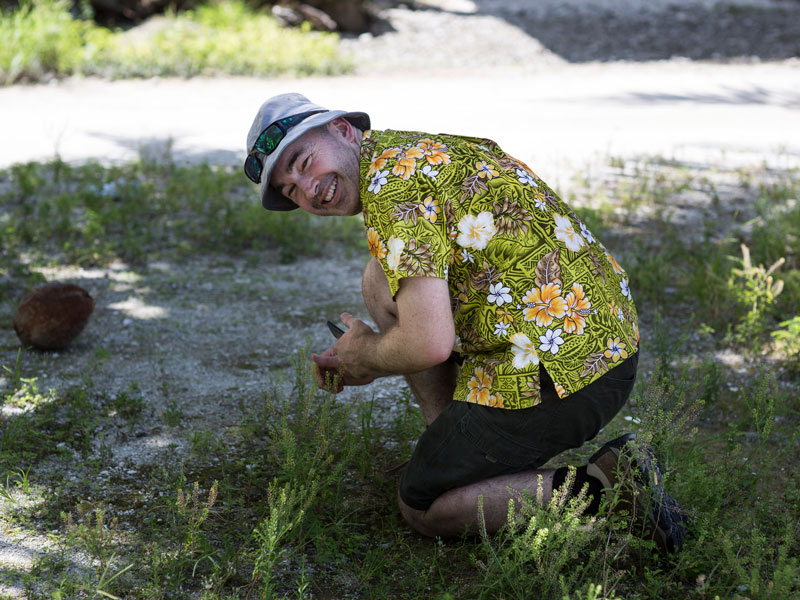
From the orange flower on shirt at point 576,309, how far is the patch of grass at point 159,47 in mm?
8926

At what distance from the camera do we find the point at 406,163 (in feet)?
8.25

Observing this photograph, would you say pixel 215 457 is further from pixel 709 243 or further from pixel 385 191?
pixel 709 243

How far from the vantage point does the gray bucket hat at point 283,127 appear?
2.61 meters

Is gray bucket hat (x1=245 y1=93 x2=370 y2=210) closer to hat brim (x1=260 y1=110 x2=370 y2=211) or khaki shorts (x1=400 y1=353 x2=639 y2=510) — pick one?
hat brim (x1=260 y1=110 x2=370 y2=211)

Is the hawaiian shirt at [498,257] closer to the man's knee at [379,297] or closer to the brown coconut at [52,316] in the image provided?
the man's knee at [379,297]

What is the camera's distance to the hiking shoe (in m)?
2.56

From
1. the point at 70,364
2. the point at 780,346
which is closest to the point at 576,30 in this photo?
the point at 780,346

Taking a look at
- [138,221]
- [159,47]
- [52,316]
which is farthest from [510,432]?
[159,47]

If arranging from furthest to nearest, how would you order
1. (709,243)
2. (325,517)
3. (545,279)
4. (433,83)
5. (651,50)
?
1. (651,50)
2. (433,83)
3. (709,243)
4. (325,517)
5. (545,279)

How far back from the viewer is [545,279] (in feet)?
8.43

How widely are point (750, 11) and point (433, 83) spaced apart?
26.8ft

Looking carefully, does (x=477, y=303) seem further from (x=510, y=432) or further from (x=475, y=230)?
(x=510, y=432)

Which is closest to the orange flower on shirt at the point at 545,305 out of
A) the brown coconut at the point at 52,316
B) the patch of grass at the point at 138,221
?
the brown coconut at the point at 52,316

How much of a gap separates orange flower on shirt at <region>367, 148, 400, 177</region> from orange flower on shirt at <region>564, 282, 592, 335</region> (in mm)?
673
